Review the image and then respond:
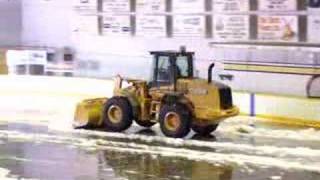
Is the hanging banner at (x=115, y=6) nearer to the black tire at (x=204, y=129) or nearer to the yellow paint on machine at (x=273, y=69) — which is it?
the yellow paint on machine at (x=273, y=69)

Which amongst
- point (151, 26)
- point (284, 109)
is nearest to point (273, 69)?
point (284, 109)

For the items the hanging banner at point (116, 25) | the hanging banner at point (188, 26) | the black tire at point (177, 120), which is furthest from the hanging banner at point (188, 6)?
the black tire at point (177, 120)

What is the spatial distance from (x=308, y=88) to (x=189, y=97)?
7215 millimetres

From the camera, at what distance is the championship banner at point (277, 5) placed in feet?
76.0

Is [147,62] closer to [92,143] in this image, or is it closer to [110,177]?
[92,143]

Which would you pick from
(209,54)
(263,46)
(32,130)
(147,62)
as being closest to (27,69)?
(147,62)

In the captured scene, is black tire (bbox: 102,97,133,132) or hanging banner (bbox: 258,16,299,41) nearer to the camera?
black tire (bbox: 102,97,133,132)

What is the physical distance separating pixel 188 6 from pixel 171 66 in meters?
9.24

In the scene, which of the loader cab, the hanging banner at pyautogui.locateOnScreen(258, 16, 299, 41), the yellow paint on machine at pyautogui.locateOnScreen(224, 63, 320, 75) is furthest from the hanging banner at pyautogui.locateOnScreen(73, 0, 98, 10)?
Result: the loader cab

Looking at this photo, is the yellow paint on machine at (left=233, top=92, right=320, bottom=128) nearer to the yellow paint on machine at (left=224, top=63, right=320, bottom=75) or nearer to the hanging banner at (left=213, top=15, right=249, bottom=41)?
the yellow paint on machine at (left=224, top=63, right=320, bottom=75)

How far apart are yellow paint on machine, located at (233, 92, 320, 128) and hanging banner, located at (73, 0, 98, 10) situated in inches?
356

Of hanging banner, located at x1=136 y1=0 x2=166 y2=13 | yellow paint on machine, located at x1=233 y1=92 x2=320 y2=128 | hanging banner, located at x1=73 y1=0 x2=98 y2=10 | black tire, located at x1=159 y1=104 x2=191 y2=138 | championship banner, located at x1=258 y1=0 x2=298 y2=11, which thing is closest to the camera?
black tire, located at x1=159 y1=104 x2=191 y2=138

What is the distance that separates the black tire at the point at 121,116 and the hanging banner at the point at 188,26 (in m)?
8.48

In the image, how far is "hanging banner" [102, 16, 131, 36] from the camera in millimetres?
27734
